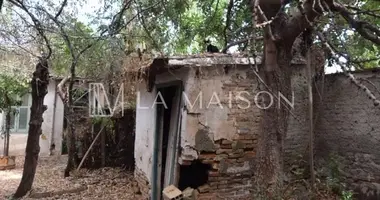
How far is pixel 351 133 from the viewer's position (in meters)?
5.38

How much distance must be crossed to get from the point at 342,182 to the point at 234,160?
174cm

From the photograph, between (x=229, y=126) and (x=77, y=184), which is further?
(x=77, y=184)

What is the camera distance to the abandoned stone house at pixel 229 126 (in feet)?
17.0

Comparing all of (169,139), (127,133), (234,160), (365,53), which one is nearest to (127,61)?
(169,139)

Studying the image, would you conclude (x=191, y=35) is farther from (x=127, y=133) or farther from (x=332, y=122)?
(x=332, y=122)

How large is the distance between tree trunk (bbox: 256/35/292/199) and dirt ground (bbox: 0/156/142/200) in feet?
13.0

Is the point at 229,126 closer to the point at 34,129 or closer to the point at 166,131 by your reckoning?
the point at 166,131

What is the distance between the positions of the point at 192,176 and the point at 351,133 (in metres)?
2.62

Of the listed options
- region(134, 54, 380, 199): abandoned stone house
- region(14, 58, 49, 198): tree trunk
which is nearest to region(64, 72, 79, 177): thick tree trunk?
region(14, 58, 49, 198): tree trunk

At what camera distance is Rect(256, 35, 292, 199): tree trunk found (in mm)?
3479
